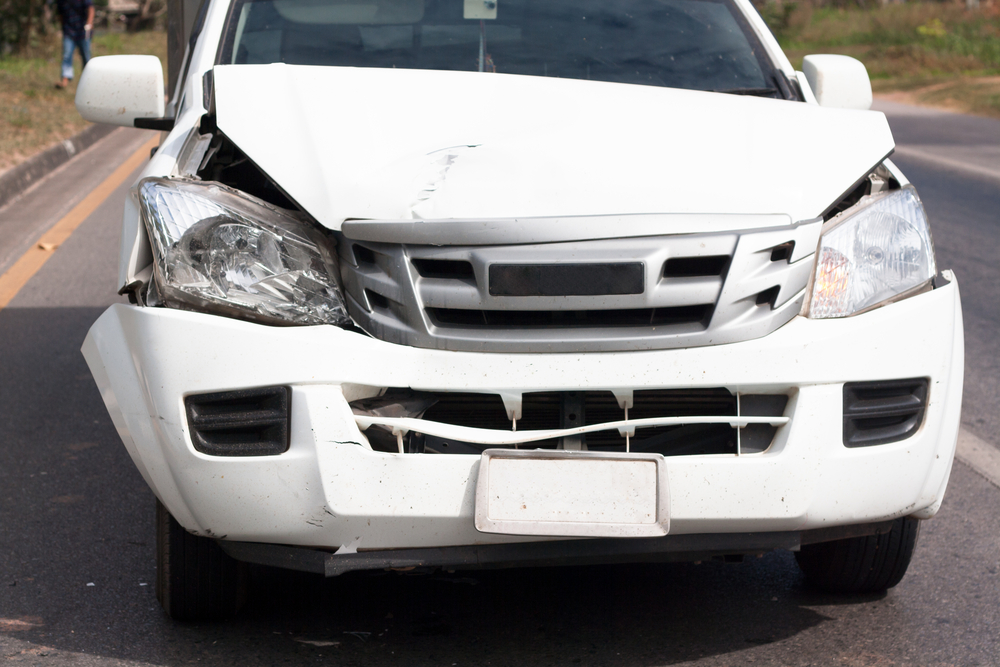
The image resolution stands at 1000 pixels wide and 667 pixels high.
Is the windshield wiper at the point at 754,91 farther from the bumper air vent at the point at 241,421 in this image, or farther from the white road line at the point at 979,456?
the bumper air vent at the point at 241,421

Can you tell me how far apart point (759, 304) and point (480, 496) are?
0.66m

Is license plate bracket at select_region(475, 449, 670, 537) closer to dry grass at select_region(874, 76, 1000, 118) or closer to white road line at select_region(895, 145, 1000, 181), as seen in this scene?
white road line at select_region(895, 145, 1000, 181)

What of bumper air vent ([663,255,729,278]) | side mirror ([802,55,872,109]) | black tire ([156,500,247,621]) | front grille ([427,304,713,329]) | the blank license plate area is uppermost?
side mirror ([802,55,872,109])

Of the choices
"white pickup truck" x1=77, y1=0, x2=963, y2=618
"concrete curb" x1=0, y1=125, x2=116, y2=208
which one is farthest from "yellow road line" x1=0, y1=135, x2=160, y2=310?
"white pickup truck" x1=77, y1=0, x2=963, y2=618

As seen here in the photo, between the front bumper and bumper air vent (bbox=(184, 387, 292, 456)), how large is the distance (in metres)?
0.02

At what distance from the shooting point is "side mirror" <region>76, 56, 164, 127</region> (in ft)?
11.6

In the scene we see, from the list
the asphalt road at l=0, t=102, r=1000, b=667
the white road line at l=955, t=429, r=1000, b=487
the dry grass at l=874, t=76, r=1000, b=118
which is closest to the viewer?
the asphalt road at l=0, t=102, r=1000, b=667

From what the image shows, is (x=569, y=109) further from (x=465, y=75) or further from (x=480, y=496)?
(x=480, y=496)

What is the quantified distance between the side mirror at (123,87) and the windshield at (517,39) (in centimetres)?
25

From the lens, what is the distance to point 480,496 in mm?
2205

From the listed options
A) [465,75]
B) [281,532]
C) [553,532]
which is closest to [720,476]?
[553,532]

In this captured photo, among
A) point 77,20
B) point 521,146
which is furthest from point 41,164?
point 521,146

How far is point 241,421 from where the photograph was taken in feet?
7.41

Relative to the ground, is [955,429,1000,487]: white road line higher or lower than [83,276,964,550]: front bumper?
lower
